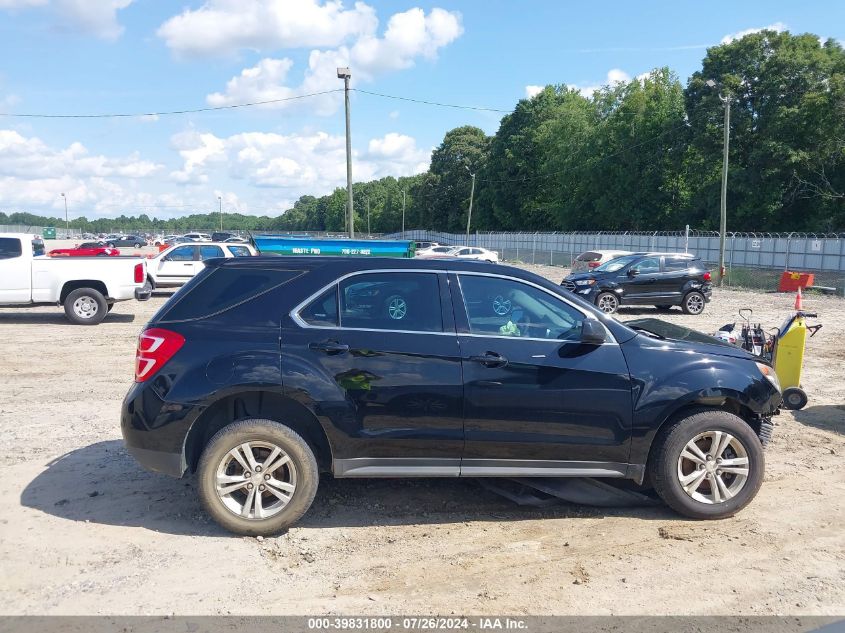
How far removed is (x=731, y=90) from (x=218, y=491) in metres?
56.9

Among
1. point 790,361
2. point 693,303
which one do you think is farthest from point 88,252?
point 790,361

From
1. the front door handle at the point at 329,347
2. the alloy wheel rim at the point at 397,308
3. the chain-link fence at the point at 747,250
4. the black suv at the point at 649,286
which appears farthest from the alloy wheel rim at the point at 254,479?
the chain-link fence at the point at 747,250

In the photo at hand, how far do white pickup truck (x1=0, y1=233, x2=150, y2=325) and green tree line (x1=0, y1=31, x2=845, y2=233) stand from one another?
30.8 m

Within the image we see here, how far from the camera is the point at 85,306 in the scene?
591 inches

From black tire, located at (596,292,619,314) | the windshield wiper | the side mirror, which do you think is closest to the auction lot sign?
the side mirror

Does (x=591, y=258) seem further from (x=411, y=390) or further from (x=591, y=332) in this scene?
(x=411, y=390)

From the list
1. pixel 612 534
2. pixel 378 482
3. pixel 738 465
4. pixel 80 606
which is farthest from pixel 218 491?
pixel 738 465

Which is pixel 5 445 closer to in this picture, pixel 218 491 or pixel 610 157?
pixel 218 491

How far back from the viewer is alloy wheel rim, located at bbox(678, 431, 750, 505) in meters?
4.98

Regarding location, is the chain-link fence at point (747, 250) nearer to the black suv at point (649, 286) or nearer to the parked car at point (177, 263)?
the black suv at point (649, 286)

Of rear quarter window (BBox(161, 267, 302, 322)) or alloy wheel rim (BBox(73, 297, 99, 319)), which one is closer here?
rear quarter window (BBox(161, 267, 302, 322))

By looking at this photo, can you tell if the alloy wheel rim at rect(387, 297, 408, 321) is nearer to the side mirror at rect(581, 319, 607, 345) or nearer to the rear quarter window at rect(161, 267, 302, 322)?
the rear quarter window at rect(161, 267, 302, 322)

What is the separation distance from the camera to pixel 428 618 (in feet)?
12.3

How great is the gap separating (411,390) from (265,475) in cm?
112
